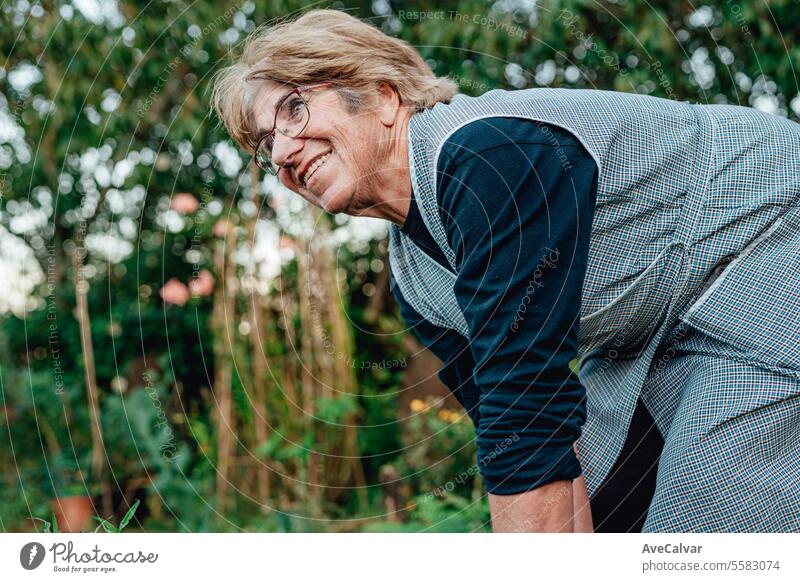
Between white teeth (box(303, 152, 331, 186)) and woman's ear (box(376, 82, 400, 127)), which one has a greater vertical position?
woman's ear (box(376, 82, 400, 127))

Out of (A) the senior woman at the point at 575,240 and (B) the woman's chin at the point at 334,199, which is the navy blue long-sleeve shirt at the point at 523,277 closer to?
(A) the senior woman at the point at 575,240

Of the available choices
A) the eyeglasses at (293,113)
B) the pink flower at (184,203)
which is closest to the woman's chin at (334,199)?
the eyeglasses at (293,113)

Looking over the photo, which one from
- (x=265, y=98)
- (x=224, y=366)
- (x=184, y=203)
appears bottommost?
(x=224, y=366)

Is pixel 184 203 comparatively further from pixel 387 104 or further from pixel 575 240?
pixel 575 240

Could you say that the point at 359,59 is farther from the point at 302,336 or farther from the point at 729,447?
the point at 302,336

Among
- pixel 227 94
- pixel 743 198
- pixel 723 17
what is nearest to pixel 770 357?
pixel 743 198

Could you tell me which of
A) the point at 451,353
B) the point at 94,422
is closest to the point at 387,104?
the point at 451,353

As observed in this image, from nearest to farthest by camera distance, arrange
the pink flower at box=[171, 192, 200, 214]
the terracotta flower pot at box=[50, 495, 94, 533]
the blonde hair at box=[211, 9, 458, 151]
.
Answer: the blonde hair at box=[211, 9, 458, 151] → the terracotta flower pot at box=[50, 495, 94, 533] → the pink flower at box=[171, 192, 200, 214]

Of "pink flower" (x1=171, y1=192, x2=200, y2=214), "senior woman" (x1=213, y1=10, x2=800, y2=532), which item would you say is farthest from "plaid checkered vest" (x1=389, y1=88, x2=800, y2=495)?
"pink flower" (x1=171, y1=192, x2=200, y2=214)

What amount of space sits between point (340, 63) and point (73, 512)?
7.44 feet

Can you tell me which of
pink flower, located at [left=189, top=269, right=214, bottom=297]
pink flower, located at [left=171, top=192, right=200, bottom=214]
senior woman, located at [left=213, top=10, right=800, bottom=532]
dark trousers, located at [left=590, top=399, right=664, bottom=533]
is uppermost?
senior woman, located at [left=213, top=10, right=800, bottom=532]

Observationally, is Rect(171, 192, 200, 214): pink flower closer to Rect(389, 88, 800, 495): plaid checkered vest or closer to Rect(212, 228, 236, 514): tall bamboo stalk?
Rect(212, 228, 236, 514): tall bamboo stalk

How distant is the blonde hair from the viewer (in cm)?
141

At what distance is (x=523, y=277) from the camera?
3.89 ft
